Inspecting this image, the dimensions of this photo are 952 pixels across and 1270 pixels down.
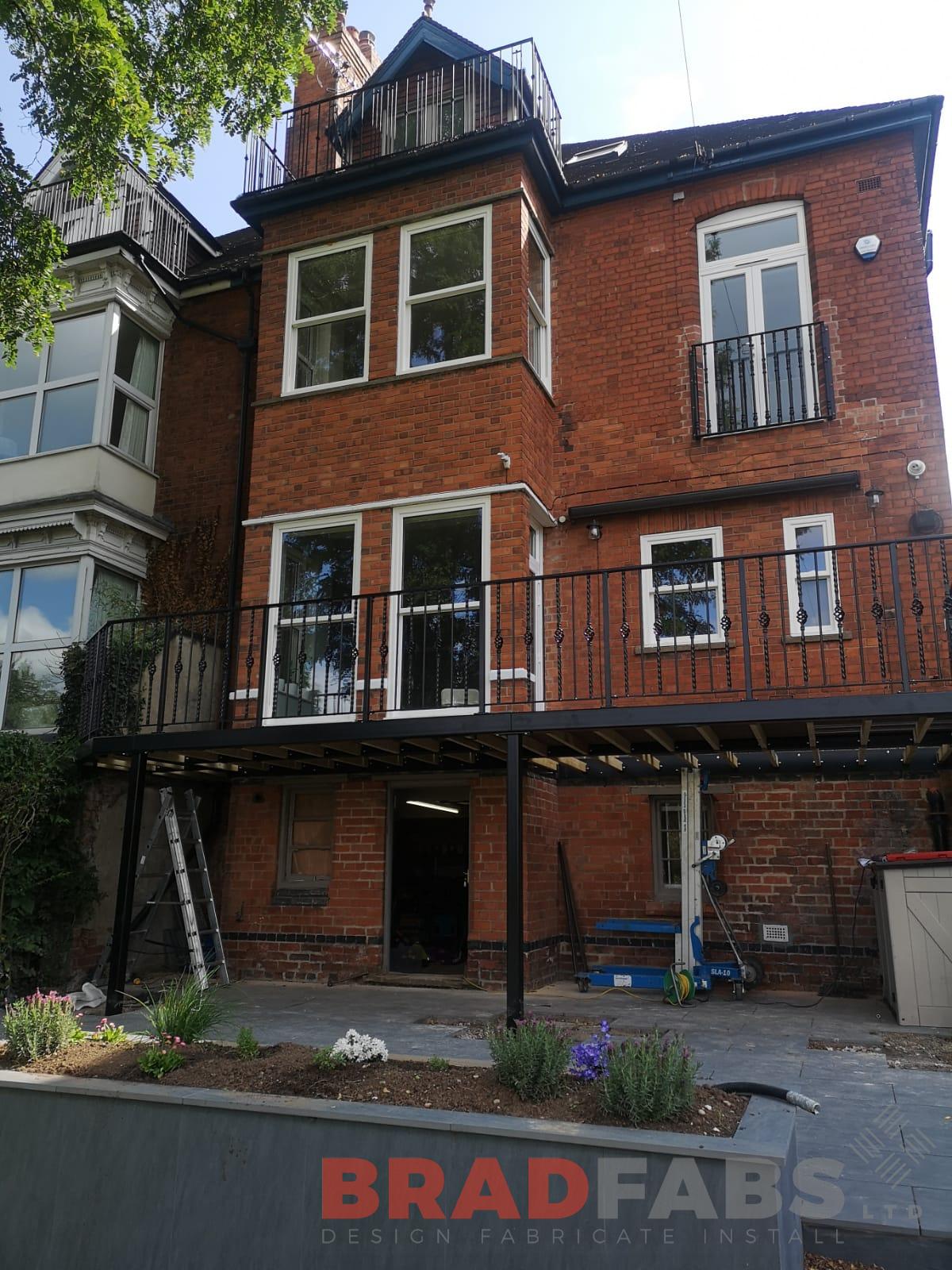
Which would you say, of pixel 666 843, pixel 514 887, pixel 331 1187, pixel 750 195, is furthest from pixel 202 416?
pixel 331 1187

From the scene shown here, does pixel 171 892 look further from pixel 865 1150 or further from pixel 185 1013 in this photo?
pixel 865 1150

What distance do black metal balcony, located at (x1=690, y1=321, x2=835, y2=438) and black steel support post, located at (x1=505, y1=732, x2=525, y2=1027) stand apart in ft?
14.4

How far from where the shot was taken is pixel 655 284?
10344 millimetres

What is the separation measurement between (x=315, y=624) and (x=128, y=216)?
6427 millimetres

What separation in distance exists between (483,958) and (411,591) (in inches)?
137

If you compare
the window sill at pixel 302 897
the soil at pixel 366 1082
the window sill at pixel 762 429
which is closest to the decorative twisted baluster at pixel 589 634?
the window sill at pixel 762 429

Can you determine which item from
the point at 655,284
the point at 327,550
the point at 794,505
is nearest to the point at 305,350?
the point at 327,550

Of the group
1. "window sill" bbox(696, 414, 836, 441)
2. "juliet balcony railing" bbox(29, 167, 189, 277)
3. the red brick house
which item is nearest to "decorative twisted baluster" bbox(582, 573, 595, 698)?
the red brick house

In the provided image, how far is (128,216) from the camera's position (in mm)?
12336

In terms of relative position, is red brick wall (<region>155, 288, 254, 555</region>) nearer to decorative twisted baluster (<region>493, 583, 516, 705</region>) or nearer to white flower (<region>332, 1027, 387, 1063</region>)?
decorative twisted baluster (<region>493, 583, 516, 705</region>)

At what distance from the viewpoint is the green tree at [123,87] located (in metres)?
8.54

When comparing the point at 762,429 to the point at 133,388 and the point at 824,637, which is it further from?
the point at 133,388

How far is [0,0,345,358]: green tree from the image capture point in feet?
28.0

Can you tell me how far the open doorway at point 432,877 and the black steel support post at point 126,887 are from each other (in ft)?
10.5
